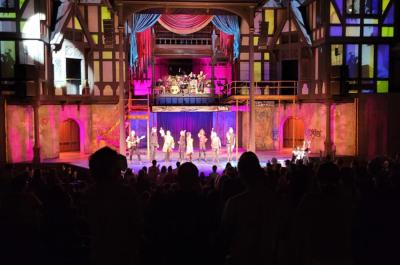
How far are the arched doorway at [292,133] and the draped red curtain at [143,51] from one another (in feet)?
30.8

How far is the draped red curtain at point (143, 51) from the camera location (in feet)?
85.1

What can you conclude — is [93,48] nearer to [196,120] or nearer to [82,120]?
[82,120]

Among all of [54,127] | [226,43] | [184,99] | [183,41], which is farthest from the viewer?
[183,41]

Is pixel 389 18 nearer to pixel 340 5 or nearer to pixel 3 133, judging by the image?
pixel 340 5

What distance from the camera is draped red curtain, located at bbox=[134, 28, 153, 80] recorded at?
25938 mm

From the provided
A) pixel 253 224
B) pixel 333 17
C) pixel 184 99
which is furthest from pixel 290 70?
pixel 253 224

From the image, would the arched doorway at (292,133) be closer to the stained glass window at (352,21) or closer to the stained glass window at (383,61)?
the stained glass window at (383,61)

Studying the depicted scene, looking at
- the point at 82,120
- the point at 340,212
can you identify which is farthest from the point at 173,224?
the point at 82,120

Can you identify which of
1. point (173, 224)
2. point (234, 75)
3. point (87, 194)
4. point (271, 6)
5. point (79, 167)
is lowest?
point (79, 167)

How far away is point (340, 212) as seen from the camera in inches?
A: 135

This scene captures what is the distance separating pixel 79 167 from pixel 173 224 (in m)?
14.8

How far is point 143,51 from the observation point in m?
26.1

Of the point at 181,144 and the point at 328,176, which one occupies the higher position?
the point at 328,176

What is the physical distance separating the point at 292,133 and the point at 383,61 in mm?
6968
